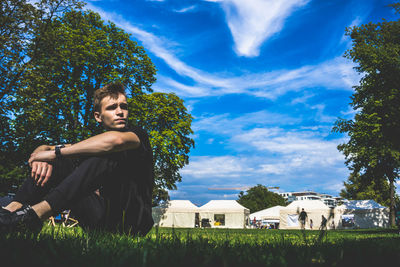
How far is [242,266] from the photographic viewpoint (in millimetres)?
1057

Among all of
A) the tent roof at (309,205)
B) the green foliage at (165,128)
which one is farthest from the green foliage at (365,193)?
the green foliage at (165,128)

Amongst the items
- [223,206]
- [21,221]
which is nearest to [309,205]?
[223,206]

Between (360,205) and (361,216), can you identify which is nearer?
(361,216)

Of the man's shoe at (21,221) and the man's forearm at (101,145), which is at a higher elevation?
the man's forearm at (101,145)

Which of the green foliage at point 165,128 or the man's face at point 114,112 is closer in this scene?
the man's face at point 114,112

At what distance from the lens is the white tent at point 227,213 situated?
114 ft

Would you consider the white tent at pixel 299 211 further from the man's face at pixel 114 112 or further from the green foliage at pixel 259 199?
the green foliage at pixel 259 199

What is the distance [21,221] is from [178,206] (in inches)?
1388

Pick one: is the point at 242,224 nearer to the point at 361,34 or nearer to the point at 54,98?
the point at 361,34

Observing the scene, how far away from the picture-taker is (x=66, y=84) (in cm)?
1756

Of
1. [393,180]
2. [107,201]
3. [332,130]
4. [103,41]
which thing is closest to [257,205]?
[393,180]

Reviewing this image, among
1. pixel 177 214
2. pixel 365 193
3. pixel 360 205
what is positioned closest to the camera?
pixel 177 214

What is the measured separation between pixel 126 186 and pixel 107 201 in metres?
0.20

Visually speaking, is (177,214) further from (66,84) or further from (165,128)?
(66,84)
